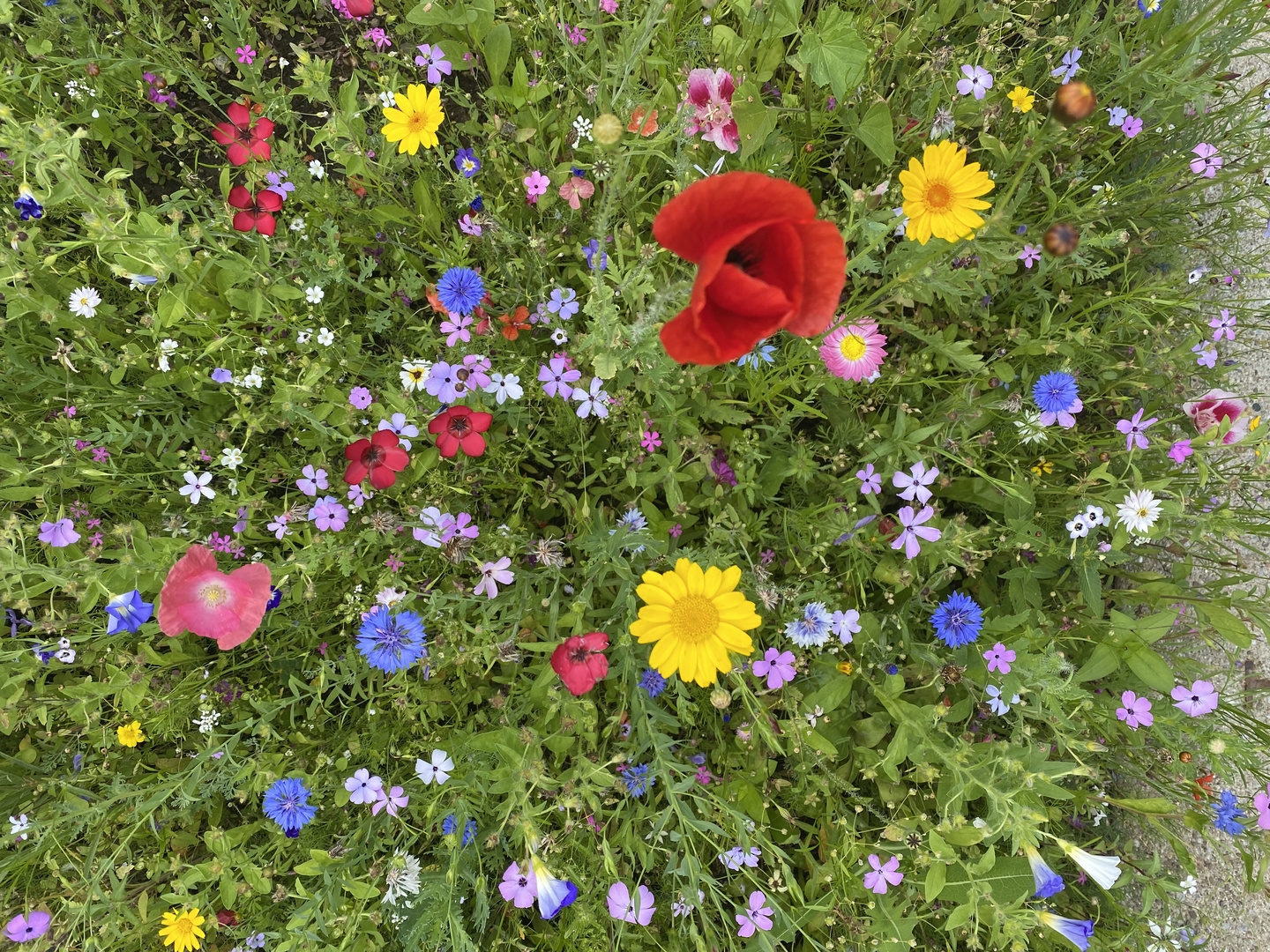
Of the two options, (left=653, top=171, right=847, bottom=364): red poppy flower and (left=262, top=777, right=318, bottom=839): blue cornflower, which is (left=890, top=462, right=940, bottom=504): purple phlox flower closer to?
(left=653, top=171, right=847, bottom=364): red poppy flower

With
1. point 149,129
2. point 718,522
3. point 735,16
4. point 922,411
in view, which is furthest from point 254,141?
point 922,411

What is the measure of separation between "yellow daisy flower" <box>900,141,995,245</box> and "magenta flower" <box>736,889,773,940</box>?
2097mm

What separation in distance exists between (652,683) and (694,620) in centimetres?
68

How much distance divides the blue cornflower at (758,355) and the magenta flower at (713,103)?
0.72 metres

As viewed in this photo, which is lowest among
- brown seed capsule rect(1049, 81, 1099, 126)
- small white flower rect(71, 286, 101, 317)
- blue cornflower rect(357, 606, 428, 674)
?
blue cornflower rect(357, 606, 428, 674)

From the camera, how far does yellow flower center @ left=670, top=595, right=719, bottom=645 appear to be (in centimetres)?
183

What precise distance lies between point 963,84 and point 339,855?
3.55 m

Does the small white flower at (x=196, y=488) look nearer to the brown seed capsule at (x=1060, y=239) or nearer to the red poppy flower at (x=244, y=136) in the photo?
the red poppy flower at (x=244, y=136)

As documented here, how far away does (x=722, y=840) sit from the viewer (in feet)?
8.11

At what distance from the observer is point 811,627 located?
2.29 m

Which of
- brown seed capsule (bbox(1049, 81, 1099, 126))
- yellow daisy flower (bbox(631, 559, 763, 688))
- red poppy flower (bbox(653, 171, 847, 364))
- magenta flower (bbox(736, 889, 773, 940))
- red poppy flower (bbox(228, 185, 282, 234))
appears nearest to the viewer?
red poppy flower (bbox(653, 171, 847, 364))

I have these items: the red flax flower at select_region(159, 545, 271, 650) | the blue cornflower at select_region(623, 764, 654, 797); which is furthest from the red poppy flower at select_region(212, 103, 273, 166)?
the blue cornflower at select_region(623, 764, 654, 797)

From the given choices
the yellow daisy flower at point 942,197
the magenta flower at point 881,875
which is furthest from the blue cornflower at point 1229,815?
the yellow daisy flower at point 942,197

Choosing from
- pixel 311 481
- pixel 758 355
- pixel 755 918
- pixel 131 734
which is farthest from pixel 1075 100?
pixel 131 734
